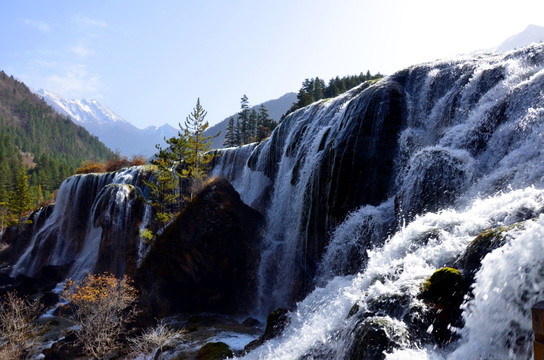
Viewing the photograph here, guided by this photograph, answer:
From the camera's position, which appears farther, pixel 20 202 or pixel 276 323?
pixel 20 202

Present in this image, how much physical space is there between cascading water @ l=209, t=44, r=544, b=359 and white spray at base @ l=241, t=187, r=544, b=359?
0.02 m

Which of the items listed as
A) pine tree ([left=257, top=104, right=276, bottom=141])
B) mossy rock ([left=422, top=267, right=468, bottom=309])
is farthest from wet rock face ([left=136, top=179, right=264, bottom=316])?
pine tree ([left=257, top=104, right=276, bottom=141])

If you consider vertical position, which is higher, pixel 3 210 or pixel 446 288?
pixel 3 210

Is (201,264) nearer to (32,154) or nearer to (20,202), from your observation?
(20,202)

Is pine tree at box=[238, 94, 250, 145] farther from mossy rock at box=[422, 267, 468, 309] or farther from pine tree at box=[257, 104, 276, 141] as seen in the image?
mossy rock at box=[422, 267, 468, 309]

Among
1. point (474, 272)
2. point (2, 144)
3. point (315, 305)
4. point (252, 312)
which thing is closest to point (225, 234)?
point (252, 312)

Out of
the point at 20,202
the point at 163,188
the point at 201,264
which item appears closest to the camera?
the point at 201,264

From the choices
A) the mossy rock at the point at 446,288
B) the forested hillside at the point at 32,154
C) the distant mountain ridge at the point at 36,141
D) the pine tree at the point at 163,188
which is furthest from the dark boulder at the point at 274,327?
the distant mountain ridge at the point at 36,141

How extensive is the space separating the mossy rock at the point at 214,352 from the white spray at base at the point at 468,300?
1.73m

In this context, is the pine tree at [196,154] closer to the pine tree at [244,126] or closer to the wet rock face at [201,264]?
the wet rock face at [201,264]

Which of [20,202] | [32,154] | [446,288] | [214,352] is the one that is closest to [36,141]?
[32,154]

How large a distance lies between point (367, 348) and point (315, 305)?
6.29 meters

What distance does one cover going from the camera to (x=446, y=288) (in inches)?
255

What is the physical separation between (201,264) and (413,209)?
47.5 feet
